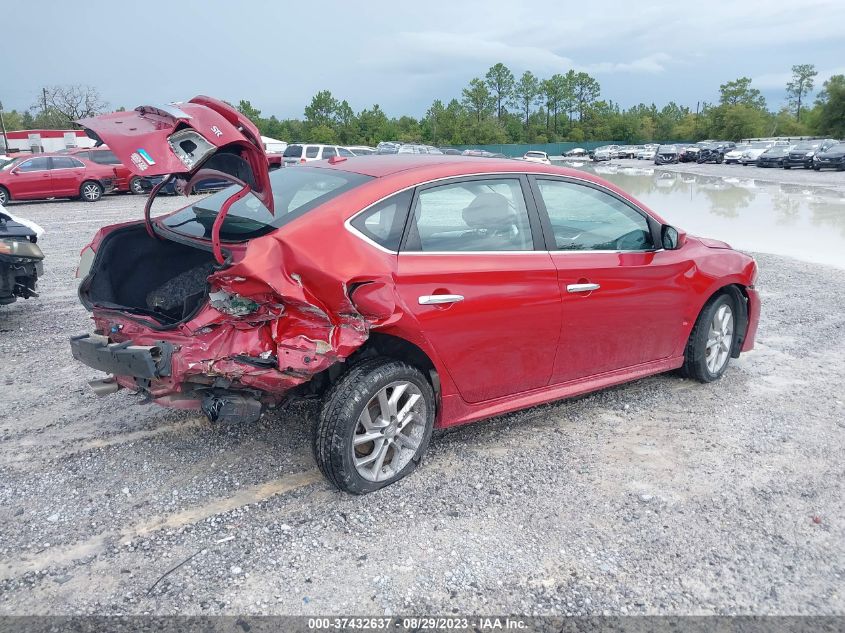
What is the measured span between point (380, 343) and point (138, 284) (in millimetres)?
1708

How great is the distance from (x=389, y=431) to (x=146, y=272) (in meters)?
1.91

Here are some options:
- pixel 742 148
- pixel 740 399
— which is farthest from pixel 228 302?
pixel 742 148

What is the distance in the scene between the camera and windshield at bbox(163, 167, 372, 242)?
3502 mm

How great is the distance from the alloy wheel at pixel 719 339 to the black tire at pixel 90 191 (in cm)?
1876

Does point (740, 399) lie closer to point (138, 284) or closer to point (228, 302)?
point (228, 302)

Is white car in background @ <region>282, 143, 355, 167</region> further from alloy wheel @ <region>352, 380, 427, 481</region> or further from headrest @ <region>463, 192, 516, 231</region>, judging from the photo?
alloy wheel @ <region>352, 380, 427, 481</region>

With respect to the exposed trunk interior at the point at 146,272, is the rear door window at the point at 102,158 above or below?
above

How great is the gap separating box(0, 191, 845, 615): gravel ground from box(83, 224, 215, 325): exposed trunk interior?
2.61 feet


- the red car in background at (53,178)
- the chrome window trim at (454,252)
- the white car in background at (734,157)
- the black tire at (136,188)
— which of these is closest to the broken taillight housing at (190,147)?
the chrome window trim at (454,252)

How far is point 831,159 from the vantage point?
118ft

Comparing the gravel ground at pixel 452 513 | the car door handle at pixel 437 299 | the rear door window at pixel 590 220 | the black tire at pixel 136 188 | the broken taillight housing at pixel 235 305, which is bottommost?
the gravel ground at pixel 452 513

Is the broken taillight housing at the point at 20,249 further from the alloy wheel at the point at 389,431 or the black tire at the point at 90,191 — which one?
the black tire at the point at 90,191

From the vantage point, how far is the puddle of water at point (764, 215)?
11.3 metres

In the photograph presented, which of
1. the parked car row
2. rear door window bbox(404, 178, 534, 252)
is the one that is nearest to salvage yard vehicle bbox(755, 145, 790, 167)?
the parked car row
